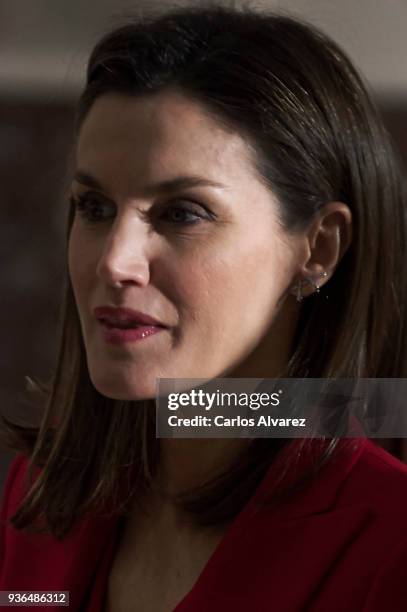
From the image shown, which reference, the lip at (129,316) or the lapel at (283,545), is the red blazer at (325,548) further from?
the lip at (129,316)

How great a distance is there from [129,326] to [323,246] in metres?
0.12

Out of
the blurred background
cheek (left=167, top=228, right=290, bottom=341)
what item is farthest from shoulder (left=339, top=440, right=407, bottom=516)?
the blurred background

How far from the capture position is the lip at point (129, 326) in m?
0.61

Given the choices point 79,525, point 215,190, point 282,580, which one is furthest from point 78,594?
point 215,190

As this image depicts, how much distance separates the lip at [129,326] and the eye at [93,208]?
0.18ft

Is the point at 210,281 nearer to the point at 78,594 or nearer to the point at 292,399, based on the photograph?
the point at 292,399

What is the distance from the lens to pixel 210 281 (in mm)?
607

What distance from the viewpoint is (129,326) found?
62 centimetres

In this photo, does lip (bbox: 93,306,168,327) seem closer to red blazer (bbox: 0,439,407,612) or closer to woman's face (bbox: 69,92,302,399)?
woman's face (bbox: 69,92,302,399)

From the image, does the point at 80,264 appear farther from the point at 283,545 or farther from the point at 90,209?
the point at 283,545

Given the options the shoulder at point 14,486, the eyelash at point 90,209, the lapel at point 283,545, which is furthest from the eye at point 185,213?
the shoulder at point 14,486

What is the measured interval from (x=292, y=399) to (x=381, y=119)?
0.58ft

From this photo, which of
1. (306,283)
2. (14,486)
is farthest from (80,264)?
(14,486)

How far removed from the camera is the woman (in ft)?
1.98
